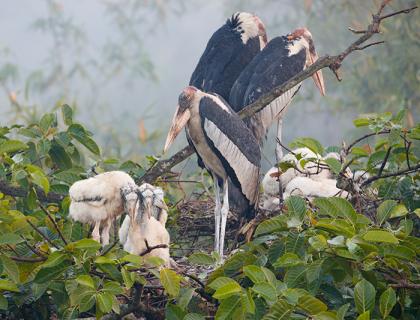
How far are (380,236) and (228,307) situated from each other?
600 mm

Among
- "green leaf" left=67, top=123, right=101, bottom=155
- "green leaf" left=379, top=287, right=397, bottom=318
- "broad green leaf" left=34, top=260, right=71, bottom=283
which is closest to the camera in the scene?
"green leaf" left=379, top=287, right=397, bottom=318

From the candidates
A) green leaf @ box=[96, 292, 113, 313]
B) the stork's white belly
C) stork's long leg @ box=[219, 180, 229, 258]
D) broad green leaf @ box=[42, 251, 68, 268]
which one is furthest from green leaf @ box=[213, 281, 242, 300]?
the stork's white belly

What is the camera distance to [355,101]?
→ 48.3ft

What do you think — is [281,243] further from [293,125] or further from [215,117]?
[293,125]

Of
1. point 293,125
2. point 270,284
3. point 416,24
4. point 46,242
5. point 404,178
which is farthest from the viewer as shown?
point 293,125

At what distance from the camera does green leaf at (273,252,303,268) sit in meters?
3.75

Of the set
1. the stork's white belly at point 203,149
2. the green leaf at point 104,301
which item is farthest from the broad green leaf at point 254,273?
the stork's white belly at point 203,149

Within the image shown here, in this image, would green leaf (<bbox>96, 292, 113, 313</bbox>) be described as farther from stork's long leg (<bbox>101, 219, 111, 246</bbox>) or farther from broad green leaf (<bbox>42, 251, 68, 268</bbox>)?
stork's long leg (<bbox>101, 219, 111, 246</bbox>)

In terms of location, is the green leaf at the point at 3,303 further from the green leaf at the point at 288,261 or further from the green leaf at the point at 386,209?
the green leaf at the point at 386,209

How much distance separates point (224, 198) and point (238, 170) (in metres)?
0.17

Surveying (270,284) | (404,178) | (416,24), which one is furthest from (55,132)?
(416,24)

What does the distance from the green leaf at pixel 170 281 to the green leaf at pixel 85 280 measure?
0.28 metres

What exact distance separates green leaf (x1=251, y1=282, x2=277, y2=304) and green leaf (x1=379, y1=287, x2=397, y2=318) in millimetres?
403

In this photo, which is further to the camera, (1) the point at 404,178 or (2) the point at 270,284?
(1) the point at 404,178
